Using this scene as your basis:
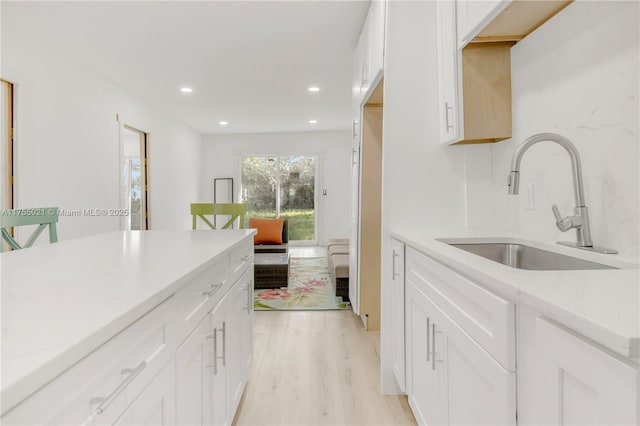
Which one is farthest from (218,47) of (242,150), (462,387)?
(242,150)

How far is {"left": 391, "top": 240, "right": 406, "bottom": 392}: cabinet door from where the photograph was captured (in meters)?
1.78

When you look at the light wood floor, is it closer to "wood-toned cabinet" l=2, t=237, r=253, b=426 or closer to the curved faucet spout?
"wood-toned cabinet" l=2, t=237, r=253, b=426

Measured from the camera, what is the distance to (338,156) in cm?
801

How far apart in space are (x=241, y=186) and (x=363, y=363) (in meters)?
6.42

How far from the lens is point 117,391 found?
593mm

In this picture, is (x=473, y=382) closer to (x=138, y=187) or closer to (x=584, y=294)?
(x=584, y=294)

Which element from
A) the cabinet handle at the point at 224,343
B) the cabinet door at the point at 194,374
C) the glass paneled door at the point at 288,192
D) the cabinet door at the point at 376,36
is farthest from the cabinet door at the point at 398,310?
the glass paneled door at the point at 288,192

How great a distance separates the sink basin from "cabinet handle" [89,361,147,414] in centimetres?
124

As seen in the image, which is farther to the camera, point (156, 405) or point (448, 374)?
point (448, 374)

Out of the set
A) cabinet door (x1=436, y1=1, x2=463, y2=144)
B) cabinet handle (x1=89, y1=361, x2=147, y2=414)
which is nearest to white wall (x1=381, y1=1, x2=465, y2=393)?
cabinet door (x1=436, y1=1, x2=463, y2=144)

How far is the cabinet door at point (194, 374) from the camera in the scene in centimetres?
91

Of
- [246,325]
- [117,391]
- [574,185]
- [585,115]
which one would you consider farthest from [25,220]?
[585,115]

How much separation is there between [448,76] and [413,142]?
1.21 ft

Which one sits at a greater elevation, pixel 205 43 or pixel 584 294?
pixel 205 43
